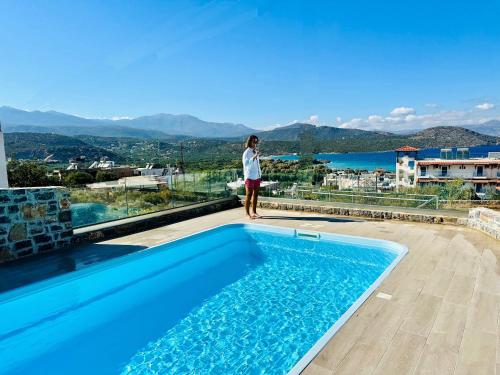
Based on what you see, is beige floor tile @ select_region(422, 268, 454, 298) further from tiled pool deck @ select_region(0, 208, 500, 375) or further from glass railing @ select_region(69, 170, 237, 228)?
glass railing @ select_region(69, 170, 237, 228)

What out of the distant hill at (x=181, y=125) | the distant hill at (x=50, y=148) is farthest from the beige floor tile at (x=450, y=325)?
the distant hill at (x=181, y=125)

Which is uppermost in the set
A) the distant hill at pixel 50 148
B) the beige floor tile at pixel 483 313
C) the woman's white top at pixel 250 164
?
the distant hill at pixel 50 148

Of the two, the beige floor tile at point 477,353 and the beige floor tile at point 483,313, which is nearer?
the beige floor tile at point 477,353

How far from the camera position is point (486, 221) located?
17.7 feet

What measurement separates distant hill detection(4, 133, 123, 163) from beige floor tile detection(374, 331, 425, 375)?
2605cm

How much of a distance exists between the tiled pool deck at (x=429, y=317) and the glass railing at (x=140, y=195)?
1.08 m

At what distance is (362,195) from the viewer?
761cm

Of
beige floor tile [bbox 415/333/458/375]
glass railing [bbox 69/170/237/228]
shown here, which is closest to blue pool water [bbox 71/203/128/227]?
glass railing [bbox 69/170/237/228]

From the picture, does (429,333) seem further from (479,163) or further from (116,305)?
(479,163)

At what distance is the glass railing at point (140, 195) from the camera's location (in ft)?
20.4

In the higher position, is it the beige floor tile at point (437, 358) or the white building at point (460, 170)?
the beige floor tile at point (437, 358)

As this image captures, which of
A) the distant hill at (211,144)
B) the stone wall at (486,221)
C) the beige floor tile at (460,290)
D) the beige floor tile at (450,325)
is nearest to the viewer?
the beige floor tile at (450,325)

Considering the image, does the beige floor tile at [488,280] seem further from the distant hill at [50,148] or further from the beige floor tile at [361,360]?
the distant hill at [50,148]

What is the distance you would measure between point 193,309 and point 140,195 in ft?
13.8
